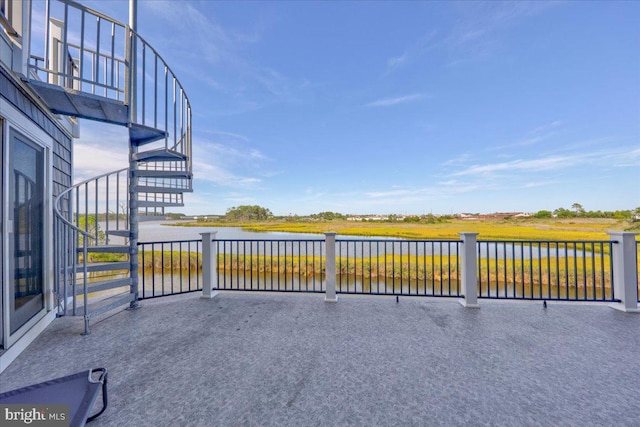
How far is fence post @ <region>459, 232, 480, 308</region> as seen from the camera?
10.3ft

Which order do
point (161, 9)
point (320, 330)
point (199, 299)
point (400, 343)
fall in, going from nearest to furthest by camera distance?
point (400, 343) → point (320, 330) → point (199, 299) → point (161, 9)

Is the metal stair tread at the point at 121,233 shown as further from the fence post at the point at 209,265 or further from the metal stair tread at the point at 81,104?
the metal stair tread at the point at 81,104

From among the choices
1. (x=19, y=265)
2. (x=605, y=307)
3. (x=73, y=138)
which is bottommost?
(x=605, y=307)

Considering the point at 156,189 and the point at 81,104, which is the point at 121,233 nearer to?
the point at 156,189

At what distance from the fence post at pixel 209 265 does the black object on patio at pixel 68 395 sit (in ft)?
7.00

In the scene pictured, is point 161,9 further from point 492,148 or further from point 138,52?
point 492,148

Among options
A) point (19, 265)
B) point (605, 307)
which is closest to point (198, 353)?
point (19, 265)

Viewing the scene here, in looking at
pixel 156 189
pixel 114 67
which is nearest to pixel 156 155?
pixel 156 189

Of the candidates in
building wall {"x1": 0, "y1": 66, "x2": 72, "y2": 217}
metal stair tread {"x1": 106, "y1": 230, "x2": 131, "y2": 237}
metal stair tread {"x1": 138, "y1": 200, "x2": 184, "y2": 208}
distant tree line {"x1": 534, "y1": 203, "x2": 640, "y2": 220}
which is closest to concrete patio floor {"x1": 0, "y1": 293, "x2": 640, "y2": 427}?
metal stair tread {"x1": 106, "y1": 230, "x2": 131, "y2": 237}

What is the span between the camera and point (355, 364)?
6.19 feet

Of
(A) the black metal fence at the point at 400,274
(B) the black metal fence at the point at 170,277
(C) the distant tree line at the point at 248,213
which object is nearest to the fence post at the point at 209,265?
(B) the black metal fence at the point at 170,277

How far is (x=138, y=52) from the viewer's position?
9.49 ft

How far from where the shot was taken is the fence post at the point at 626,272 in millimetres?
2912

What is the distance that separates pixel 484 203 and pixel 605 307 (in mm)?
20023
